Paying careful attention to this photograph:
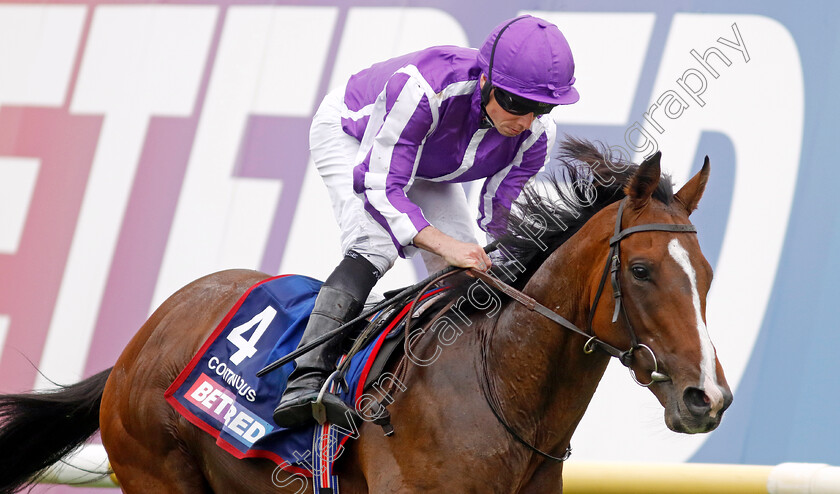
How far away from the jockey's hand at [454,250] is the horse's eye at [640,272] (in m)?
0.52

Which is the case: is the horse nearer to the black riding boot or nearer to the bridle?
the bridle

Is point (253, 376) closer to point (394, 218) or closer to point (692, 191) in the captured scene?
point (394, 218)

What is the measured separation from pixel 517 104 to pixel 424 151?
0.41 meters

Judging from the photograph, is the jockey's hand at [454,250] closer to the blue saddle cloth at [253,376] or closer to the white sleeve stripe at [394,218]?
the white sleeve stripe at [394,218]

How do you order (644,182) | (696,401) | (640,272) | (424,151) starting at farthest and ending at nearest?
(424,151)
(644,182)
(640,272)
(696,401)

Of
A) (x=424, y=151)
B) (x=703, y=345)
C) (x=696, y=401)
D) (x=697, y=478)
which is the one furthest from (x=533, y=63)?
(x=697, y=478)

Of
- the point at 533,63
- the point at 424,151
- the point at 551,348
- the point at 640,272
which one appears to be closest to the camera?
the point at 640,272

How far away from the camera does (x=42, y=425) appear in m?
3.78

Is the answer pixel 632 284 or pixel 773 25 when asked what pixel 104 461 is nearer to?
pixel 632 284

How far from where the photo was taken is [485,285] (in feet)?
8.82

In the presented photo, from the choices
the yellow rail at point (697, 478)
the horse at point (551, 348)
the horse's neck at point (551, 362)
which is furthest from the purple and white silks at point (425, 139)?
the yellow rail at point (697, 478)

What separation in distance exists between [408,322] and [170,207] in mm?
3351

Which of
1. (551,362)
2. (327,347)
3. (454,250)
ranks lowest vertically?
(327,347)

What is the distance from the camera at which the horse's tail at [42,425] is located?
3.75m
